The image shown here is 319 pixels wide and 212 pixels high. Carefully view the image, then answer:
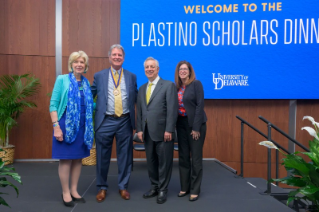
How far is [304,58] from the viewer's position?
4660 millimetres

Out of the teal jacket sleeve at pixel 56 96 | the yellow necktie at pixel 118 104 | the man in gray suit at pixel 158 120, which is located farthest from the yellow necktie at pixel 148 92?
the teal jacket sleeve at pixel 56 96

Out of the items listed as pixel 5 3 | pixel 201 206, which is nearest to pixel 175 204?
pixel 201 206

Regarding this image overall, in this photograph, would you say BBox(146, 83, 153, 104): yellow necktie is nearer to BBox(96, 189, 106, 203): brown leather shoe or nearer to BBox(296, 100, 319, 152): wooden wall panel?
BBox(96, 189, 106, 203): brown leather shoe

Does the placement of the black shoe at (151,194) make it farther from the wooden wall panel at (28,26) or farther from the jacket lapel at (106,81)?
the wooden wall panel at (28,26)

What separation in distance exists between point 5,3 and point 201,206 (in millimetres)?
4586

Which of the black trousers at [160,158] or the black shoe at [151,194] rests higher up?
the black trousers at [160,158]

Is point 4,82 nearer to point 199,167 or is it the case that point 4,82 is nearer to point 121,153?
point 121,153

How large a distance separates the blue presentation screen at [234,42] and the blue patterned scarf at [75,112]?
6.75 feet

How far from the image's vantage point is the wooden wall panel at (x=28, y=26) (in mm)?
4863

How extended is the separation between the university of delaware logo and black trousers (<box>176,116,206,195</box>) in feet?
6.45

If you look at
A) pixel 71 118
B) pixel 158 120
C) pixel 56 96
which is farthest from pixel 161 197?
pixel 56 96

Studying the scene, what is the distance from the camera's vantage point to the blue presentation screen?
15.2ft

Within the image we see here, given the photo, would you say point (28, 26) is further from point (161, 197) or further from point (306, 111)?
point (306, 111)

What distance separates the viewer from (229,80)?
4.71 metres
